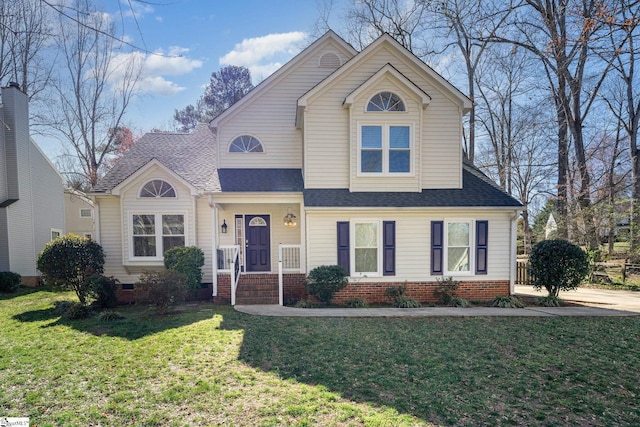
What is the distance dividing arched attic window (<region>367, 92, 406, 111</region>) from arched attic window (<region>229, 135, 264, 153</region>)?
4574 mm

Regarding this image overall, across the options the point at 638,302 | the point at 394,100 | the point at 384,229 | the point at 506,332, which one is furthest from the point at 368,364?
the point at 638,302

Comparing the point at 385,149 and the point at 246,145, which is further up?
the point at 246,145

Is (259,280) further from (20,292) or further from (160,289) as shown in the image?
(20,292)

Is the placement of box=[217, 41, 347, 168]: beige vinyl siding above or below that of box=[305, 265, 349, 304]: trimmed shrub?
above

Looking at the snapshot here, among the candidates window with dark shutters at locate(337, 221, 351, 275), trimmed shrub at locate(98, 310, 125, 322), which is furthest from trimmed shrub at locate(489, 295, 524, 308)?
trimmed shrub at locate(98, 310, 125, 322)

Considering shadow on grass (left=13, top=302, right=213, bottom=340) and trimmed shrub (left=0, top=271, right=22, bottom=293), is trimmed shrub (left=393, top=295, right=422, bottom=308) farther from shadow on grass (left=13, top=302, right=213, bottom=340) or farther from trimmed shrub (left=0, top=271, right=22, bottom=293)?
trimmed shrub (left=0, top=271, right=22, bottom=293)

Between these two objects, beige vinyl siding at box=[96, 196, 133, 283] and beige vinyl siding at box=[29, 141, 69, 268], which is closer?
beige vinyl siding at box=[96, 196, 133, 283]

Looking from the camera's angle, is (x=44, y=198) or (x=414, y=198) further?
(x=44, y=198)

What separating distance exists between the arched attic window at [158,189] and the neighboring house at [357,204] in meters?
0.04

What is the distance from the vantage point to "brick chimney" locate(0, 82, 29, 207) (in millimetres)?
15094

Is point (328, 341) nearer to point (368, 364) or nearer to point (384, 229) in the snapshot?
point (368, 364)

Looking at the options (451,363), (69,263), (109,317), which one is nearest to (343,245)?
(451,363)

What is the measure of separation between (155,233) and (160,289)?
11.7ft

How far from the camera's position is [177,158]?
45.1ft
